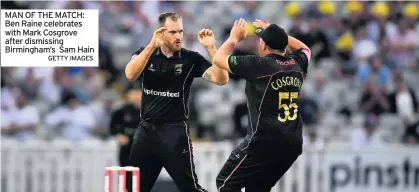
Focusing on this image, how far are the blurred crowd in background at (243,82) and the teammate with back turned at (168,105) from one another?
7.03 m

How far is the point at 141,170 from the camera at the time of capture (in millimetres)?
11000

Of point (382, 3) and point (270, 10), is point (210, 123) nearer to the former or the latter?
point (270, 10)

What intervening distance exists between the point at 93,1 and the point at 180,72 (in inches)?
382

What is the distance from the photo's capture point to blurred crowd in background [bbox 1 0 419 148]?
19.1 metres

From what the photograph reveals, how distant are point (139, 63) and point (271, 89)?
1425 millimetres

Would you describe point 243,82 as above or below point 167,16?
below

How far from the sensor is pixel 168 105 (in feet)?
36.1

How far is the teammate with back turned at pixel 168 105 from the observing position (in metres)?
10.9

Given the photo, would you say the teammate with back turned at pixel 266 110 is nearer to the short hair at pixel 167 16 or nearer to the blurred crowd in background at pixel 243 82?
the short hair at pixel 167 16

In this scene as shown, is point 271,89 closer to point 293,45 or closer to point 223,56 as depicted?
point 223,56

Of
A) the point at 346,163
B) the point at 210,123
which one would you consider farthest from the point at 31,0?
the point at 346,163
